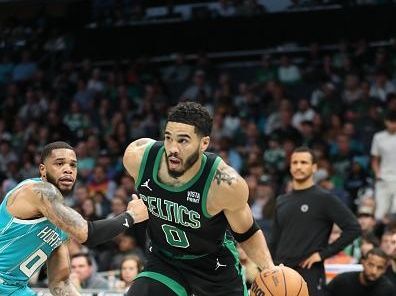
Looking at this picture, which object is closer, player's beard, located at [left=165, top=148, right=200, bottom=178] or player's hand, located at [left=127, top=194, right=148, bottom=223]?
player's beard, located at [left=165, top=148, right=200, bottom=178]

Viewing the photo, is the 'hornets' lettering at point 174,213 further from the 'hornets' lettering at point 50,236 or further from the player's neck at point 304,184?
the player's neck at point 304,184

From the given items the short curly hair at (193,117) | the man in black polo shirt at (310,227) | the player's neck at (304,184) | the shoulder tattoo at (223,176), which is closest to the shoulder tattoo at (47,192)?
the short curly hair at (193,117)

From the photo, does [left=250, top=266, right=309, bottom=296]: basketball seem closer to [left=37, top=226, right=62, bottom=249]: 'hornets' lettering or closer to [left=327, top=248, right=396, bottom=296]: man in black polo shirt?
[left=37, top=226, right=62, bottom=249]: 'hornets' lettering

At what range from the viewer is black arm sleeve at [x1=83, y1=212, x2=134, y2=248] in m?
5.34

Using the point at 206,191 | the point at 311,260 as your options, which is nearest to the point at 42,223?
the point at 206,191

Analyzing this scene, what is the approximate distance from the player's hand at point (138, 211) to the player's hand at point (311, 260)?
2099 millimetres

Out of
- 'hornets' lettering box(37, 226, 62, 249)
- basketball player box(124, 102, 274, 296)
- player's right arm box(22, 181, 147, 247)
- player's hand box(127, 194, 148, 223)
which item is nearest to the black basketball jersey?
basketball player box(124, 102, 274, 296)

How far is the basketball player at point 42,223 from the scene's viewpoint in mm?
5305

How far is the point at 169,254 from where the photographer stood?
539cm

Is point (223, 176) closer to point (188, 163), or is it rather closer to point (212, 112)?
point (188, 163)

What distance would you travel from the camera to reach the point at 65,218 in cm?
528

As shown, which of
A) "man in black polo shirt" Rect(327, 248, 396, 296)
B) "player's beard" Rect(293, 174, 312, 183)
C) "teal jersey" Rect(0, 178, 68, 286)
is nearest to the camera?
"teal jersey" Rect(0, 178, 68, 286)

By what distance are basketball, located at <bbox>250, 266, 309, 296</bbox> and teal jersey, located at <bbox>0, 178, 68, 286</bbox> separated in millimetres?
1295

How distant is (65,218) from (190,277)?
84 cm
